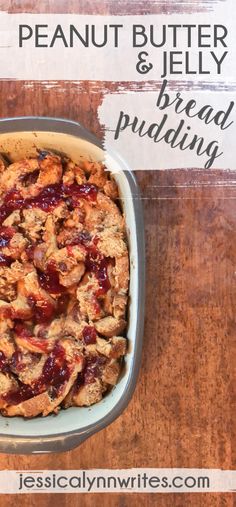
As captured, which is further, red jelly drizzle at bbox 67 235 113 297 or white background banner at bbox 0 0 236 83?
white background banner at bbox 0 0 236 83

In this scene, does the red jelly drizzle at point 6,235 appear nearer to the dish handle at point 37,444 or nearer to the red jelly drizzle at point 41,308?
the red jelly drizzle at point 41,308

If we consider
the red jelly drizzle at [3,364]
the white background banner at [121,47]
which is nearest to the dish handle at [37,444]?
A: the red jelly drizzle at [3,364]

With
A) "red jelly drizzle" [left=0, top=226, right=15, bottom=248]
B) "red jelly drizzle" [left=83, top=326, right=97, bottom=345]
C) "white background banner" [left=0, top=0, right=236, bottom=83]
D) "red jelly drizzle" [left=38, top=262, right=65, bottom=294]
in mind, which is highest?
"white background banner" [left=0, top=0, right=236, bottom=83]

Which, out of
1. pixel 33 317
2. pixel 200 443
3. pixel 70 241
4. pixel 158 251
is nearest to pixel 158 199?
pixel 158 251

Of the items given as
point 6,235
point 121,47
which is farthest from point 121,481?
point 121,47

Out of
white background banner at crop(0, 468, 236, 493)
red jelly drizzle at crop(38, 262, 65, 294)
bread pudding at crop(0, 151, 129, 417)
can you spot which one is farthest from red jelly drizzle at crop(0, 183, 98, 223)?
white background banner at crop(0, 468, 236, 493)

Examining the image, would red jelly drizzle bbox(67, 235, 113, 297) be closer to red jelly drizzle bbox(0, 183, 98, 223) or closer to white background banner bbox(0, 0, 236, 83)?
red jelly drizzle bbox(0, 183, 98, 223)
